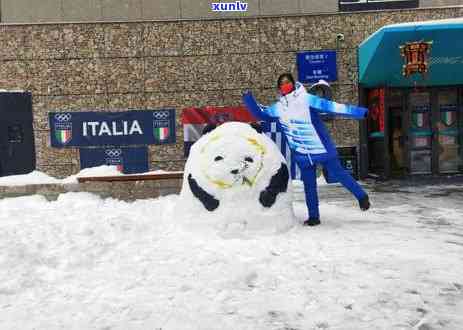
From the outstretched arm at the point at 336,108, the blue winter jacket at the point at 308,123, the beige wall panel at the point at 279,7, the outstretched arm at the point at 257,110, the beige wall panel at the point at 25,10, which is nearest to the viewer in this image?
the outstretched arm at the point at 336,108

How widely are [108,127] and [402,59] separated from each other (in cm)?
632

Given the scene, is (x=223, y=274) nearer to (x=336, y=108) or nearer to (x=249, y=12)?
(x=336, y=108)

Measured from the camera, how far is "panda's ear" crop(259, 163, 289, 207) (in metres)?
4.30

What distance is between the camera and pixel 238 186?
4.29 m

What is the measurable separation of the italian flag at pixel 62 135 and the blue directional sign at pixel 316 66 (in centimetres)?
535

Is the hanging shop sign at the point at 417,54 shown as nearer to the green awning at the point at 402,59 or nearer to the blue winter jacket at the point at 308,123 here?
the green awning at the point at 402,59

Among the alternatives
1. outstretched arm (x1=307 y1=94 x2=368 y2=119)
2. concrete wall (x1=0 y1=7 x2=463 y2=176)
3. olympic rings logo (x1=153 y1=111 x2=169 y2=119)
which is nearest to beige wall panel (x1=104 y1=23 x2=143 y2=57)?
concrete wall (x1=0 y1=7 x2=463 y2=176)

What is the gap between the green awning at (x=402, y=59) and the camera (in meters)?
7.37

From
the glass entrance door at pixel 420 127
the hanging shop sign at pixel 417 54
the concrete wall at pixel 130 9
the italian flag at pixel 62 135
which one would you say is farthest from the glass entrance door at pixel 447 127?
the italian flag at pixel 62 135

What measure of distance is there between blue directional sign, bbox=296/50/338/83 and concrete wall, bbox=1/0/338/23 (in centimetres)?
98

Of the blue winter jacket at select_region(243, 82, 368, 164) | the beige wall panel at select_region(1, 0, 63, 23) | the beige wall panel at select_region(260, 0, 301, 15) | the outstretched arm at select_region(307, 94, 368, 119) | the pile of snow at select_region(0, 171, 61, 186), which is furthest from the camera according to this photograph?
the beige wall panel at select_region(260, 0, 301, 15)

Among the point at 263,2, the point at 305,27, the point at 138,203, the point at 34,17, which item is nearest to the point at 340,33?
the point at 305,27

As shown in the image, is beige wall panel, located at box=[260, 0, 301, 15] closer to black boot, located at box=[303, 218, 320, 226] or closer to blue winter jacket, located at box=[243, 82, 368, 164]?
blue winter jacket, located at box=[243, 82, 368, 164]

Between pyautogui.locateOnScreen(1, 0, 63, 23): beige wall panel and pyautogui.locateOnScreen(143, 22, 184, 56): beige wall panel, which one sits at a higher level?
pyautogui.locateOnScreen(1, 0, 63, 23): beige wall panel
